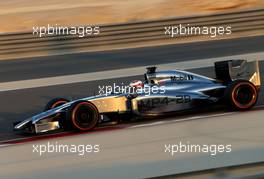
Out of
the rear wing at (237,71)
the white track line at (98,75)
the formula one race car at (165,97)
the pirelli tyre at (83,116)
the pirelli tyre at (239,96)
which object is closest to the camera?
the pirelli tyre at (83,116)

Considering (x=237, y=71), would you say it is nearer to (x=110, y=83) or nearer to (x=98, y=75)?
(x=110, y=83)

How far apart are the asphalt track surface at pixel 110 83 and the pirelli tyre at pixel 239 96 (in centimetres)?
67

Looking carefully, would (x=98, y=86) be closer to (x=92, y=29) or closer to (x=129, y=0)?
(x=92, y=29)
